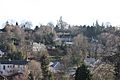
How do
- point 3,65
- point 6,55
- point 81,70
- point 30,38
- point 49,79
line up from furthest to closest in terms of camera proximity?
point 30,38 < point 6,55 < point 3,65 < point 49,79 < point 81,70

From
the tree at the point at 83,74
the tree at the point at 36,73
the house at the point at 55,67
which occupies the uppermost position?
the tree at the point at 83,74

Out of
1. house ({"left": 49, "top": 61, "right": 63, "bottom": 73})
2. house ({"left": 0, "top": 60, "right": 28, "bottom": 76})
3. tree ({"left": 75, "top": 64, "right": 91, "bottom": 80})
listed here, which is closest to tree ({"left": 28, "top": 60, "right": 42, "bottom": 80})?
house ({"left": 49, "top": 61, "right": 63, "bottom": 73})

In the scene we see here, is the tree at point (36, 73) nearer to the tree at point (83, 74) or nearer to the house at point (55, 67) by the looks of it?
the house at point (55, 67)

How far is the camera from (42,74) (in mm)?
21938

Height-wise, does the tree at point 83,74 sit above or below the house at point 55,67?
above

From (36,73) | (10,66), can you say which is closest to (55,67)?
(10,66)

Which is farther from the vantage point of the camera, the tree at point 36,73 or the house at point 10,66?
the house at point 10,66

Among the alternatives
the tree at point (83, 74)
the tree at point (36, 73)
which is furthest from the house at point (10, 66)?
the tree at point (83, 74)

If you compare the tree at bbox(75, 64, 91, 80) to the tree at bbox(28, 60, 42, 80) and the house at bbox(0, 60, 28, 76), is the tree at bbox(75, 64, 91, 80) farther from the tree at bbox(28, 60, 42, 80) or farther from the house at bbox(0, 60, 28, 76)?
the house at bbox(0, 60, 28, 76)

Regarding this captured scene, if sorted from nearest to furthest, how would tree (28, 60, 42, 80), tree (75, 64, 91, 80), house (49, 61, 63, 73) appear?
tree (75, 64, 91, 80) → tree (28, 60, 42, 80) → house (49, 61, 63, 73)

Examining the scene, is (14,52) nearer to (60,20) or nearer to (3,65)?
(3,65)

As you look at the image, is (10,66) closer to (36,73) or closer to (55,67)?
(55,67)

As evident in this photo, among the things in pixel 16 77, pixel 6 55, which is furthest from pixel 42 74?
pixel 6 55

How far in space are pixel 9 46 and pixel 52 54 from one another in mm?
4584
